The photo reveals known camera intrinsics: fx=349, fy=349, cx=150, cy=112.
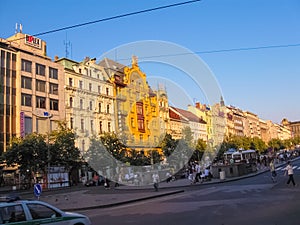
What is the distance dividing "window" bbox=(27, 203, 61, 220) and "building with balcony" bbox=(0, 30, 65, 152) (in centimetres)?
4523

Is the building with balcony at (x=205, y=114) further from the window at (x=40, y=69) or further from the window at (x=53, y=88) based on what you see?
the window at (x=40, y=69)

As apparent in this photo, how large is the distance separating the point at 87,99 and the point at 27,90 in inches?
467

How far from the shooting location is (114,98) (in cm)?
7000

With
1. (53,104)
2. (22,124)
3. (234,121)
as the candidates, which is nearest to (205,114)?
(234,121)

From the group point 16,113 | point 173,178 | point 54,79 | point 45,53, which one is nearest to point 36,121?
point 16,113

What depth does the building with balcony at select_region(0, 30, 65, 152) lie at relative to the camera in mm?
52781

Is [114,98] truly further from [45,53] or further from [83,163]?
[83,163]

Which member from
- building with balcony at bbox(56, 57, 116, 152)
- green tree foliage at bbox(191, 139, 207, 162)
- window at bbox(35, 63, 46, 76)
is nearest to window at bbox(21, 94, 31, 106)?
window at bbox(35, 63, 46, 76)

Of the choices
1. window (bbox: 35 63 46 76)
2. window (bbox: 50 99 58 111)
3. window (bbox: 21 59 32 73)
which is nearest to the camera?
window (bbox: 21 59 32 73)

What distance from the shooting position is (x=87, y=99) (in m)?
64.3

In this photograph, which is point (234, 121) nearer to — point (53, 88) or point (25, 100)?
point (53, 88)

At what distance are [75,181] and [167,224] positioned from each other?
4531 cm

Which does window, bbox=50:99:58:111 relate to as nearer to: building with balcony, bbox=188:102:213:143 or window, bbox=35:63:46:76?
window, bbox=35:63:46:76

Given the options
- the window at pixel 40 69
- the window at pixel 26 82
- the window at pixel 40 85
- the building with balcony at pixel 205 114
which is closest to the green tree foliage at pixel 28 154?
the window at pixel 26 82
